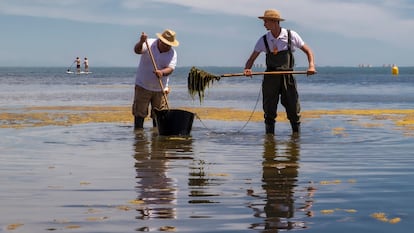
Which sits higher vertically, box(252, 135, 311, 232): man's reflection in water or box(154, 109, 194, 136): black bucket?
box(154, 109, 194, 136): black bucket

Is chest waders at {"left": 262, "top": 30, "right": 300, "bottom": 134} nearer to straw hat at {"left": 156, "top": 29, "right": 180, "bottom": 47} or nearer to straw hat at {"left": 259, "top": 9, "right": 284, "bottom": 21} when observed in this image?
straw hat at {"left": 259, "top": 9, "right": 284, "bottom": 21}

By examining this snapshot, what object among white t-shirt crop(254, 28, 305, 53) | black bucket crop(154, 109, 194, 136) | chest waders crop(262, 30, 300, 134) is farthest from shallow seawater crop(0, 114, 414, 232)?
white t-shirt crop(254, 28, 305, 53)

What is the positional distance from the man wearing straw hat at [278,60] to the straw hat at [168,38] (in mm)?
1127

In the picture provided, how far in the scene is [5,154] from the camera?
8008mm

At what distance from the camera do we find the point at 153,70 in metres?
10.6

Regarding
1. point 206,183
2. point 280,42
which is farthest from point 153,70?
point 206,183

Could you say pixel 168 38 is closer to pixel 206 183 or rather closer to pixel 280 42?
pixel 280 42

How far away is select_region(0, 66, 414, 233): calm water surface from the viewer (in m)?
4.46

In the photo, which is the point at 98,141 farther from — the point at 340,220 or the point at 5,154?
the point at 340,220

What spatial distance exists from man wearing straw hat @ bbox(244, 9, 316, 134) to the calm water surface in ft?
1.72

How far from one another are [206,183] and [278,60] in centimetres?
420

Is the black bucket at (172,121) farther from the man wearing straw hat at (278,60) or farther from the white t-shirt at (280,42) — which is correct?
the white t-shirt at (280,42)

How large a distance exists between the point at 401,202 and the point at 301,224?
1.12 metres

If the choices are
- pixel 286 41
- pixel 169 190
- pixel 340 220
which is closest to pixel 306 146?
pixel 286 41
